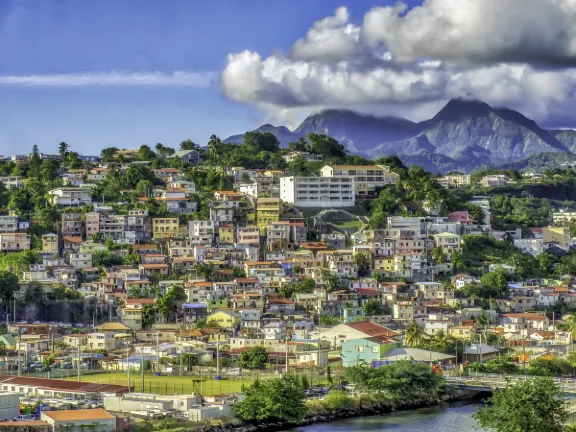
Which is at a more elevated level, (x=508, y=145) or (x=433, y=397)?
(x=508, y=145)

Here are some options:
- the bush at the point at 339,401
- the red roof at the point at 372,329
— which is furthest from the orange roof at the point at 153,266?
the bush at the point at 339,401

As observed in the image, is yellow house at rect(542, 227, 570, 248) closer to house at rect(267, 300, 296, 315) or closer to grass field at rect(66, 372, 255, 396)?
house at rect(267, 300, 296, 315)

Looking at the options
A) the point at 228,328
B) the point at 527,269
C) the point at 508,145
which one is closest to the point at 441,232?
the point at 527,269

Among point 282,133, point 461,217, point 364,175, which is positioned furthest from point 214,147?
point 282,133

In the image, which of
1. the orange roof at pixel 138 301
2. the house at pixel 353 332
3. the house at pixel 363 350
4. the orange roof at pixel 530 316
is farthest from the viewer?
the orange roof at pixel 530 316

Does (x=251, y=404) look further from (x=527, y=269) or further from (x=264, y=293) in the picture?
(x=527, y=269)

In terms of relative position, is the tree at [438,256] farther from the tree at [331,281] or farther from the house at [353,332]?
the house at [353,332]
